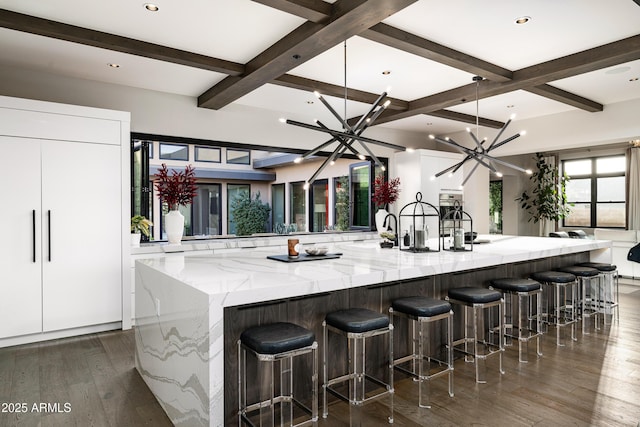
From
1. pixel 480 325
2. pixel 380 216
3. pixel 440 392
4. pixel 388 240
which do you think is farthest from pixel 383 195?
pixel 440 392

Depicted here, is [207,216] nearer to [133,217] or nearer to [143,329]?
[133,217]

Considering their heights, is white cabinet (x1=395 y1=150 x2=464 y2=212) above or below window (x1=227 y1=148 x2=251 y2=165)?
below

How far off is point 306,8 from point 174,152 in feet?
23.2

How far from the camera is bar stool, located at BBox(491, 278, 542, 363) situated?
3.41 meters

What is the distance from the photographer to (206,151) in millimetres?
9680

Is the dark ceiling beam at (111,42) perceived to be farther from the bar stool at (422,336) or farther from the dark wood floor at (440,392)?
the bar stool at (422,336)

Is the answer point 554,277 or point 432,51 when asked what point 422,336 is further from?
point 432,51

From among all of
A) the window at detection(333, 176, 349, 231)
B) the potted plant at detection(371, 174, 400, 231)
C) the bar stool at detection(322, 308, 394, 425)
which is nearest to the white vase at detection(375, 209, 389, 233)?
the potted plant at detection(371, 174, 400, 231)

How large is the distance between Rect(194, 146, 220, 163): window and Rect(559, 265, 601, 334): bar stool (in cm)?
771

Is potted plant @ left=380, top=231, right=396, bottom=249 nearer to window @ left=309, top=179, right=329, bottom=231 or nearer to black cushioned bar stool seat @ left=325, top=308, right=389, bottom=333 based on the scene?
black cushioned bar stool seat @ left=325, top=308, right=389, bottom=333

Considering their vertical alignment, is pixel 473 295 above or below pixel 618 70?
below

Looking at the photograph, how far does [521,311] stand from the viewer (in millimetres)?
3996

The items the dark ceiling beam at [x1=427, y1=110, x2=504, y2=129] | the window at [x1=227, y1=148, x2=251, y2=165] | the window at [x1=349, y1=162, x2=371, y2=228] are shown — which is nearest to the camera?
the dark ceiling beam at [x1=427, y1=110, x2=504, y2=129]

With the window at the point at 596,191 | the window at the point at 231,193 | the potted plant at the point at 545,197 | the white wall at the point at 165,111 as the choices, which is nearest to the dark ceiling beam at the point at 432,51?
the white wall at the point at 165,111
